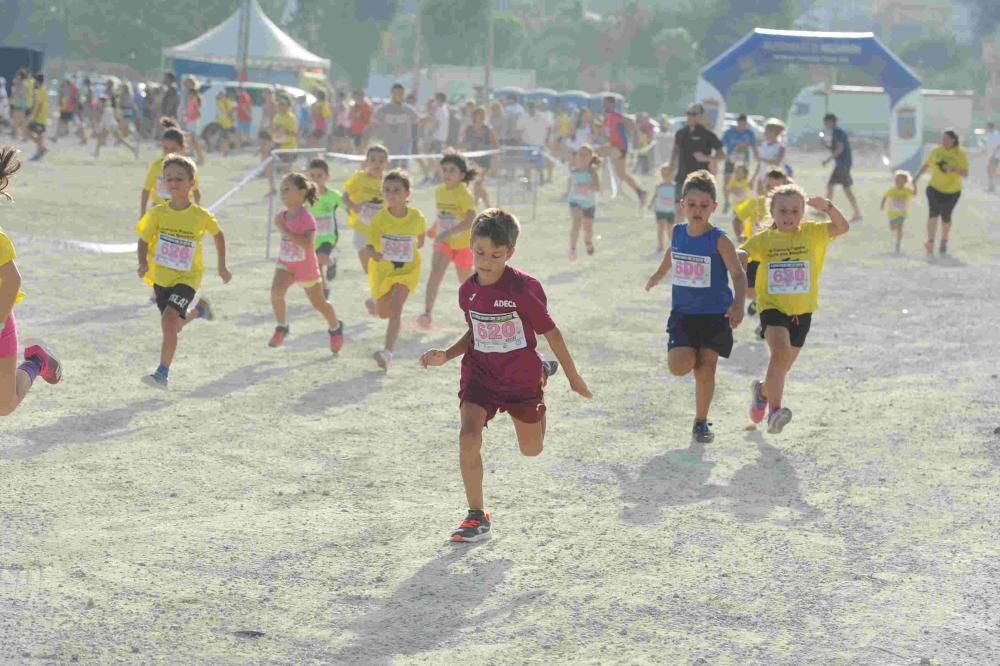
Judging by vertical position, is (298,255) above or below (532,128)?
below

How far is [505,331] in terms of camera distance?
6664 mm

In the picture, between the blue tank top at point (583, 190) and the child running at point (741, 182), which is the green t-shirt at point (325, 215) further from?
the child running at point (741, 182)

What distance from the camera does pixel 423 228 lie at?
37.3ft

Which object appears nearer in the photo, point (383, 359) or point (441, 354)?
point (441, 354)

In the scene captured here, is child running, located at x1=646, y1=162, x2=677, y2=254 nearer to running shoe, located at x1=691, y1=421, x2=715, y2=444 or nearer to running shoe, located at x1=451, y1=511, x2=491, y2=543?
running shoe, located at x1=691, y1=421, x2=715, y2=444

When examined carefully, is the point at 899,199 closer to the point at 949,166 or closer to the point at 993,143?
the point at 949,166

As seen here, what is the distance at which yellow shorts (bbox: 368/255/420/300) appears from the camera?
36.8ft

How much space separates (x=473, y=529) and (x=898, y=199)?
16.0 m

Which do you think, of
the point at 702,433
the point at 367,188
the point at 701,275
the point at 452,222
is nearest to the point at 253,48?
the point at 367,188

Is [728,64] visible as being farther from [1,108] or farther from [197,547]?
[197,547]

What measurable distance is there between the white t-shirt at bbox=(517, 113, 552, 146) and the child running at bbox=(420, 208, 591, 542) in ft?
95.1

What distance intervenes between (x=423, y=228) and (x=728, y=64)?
946 inches

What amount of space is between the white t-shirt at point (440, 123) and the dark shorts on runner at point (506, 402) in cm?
2682

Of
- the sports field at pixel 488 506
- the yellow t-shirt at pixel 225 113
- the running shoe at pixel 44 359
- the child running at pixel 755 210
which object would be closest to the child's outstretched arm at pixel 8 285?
the sports field at pixel 488 506
